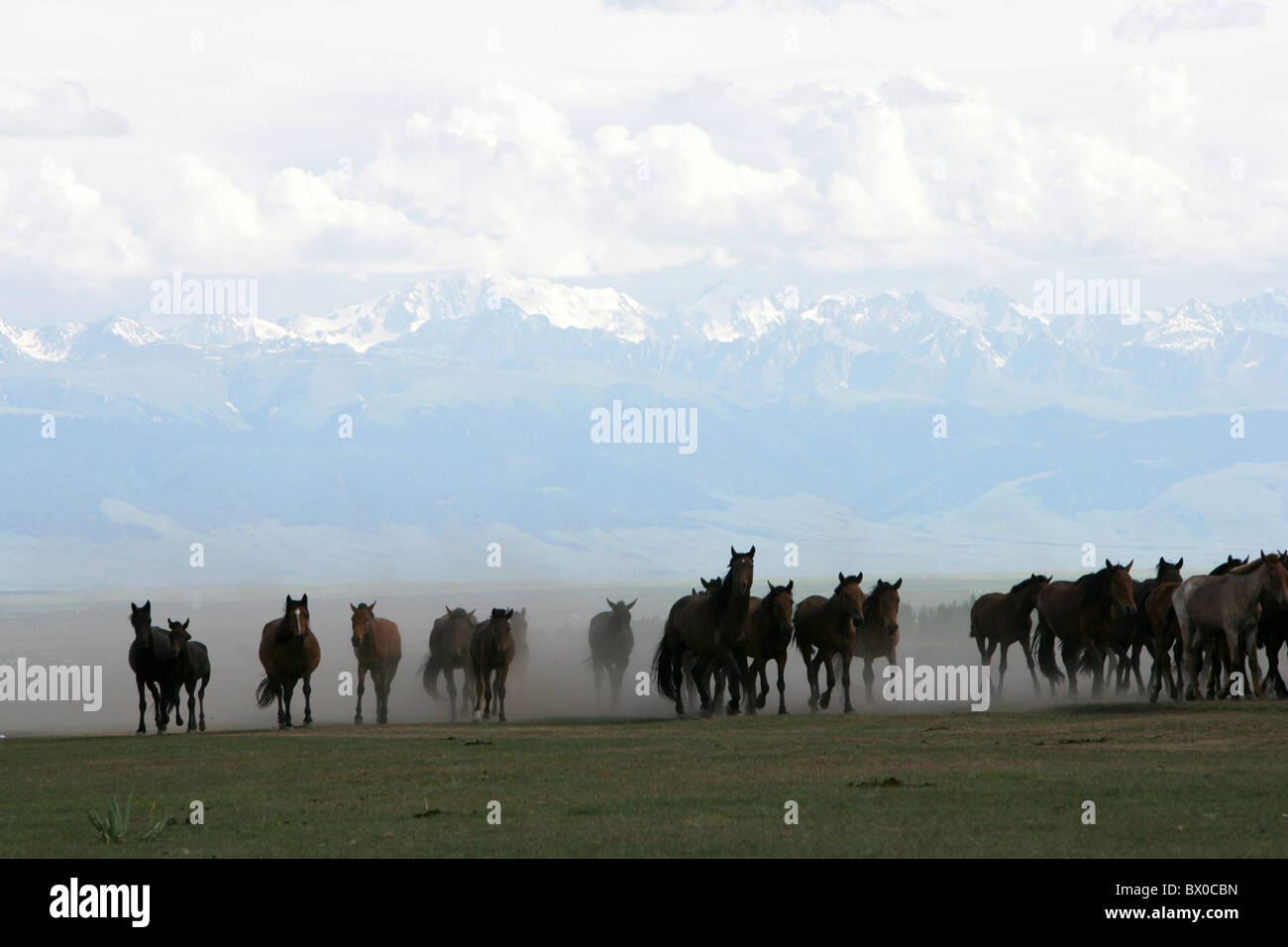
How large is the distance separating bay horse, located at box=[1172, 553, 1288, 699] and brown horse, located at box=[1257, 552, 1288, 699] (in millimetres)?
207

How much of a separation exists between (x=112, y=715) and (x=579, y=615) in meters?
113

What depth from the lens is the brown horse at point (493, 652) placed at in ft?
128

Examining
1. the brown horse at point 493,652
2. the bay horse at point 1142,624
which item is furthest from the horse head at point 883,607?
the brown horse at point 493,652

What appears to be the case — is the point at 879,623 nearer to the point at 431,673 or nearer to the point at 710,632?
the point at 710,632

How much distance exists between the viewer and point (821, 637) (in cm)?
3750

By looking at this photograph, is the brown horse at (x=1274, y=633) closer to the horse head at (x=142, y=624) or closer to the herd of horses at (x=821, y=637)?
the herd of horses at (x=821, y=637)

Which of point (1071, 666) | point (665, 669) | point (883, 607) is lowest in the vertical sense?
point (1071, 666)

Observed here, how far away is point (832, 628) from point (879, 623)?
1930 millimetres

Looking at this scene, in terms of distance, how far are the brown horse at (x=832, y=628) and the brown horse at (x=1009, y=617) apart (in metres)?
5.44

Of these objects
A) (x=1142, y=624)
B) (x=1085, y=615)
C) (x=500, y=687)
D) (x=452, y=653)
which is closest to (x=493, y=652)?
(x=500, y=687)

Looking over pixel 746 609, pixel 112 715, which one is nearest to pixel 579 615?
pixel 112 715

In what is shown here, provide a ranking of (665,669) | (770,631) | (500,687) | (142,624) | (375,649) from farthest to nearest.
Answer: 1. (375,649)
2. (500,687)
3. (665,669)
4. (142,624)
5. (770,631)

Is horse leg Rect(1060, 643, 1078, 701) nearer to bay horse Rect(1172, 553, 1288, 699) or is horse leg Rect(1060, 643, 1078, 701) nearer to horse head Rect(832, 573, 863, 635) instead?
bay horse Rect(1172, 553, 1288, 699)
